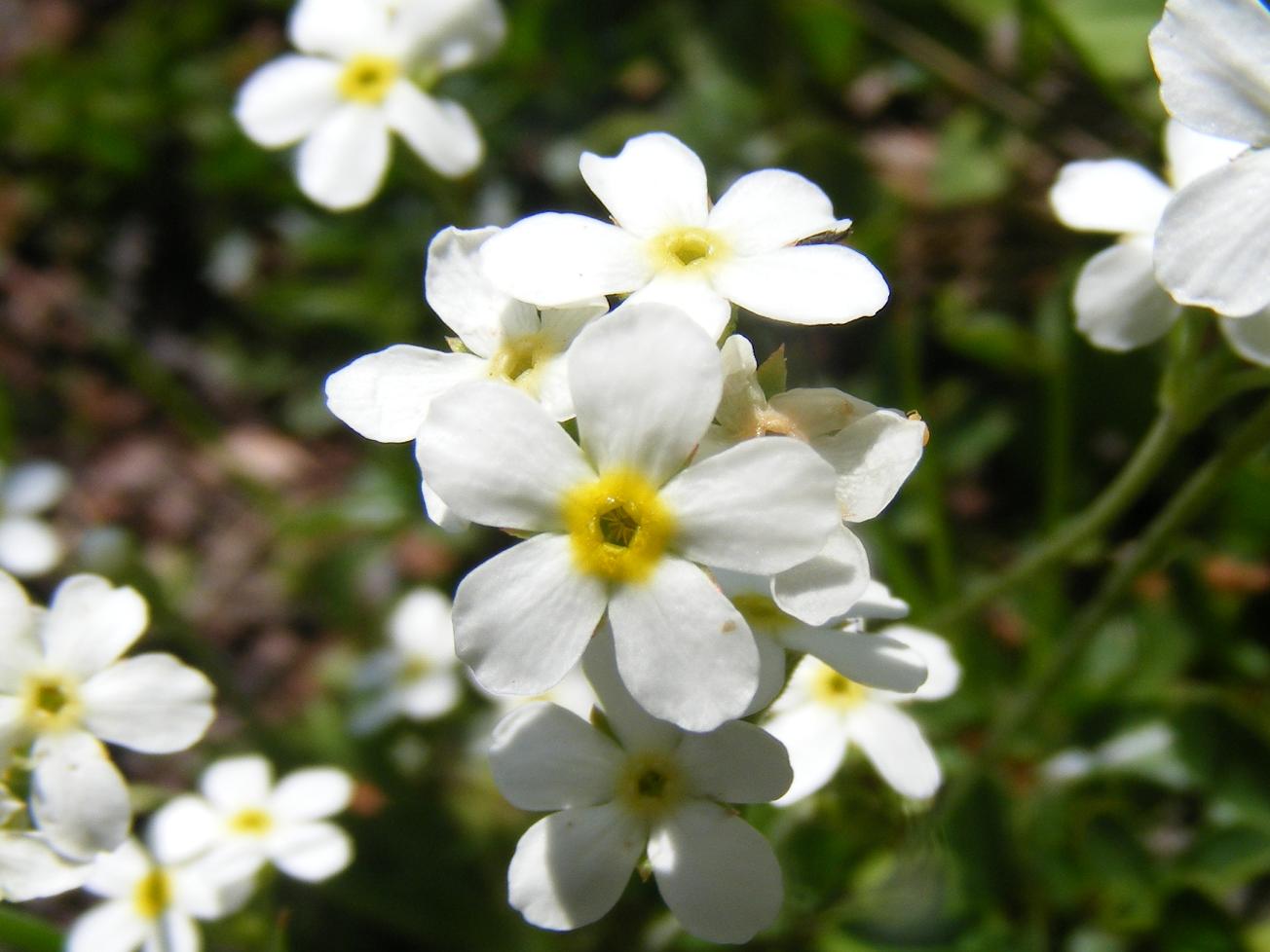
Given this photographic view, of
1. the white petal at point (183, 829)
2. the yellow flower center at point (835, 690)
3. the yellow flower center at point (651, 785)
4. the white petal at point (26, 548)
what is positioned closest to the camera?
the yellow flower center at point (651, 785)

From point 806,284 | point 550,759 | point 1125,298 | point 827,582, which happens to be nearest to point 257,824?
point 550,759

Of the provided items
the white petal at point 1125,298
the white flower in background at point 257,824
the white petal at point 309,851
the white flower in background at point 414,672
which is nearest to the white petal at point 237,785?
the white flower in background at point 257,824

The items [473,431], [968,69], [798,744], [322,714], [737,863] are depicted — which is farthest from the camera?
[968,69]

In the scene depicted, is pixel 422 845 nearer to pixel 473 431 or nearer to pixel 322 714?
pixel 322 714

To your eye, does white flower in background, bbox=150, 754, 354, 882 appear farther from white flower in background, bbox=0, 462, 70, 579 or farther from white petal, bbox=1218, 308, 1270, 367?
white petal, bbox=1218, 308, 1270, 367

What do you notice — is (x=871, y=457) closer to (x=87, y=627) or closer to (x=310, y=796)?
(x=87, y=627)

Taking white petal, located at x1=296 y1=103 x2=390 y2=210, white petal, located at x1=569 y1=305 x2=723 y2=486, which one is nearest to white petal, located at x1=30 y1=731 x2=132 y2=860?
white petal, located at x1=569 y1=305 x2=723 y2=486

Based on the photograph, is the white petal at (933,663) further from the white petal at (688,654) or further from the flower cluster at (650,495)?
the white petal at (688,654)

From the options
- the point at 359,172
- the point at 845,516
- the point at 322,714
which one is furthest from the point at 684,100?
the point at 845,516
